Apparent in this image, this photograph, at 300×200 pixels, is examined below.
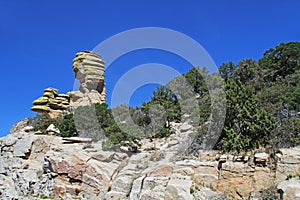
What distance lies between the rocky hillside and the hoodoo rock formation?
1146 centimetres

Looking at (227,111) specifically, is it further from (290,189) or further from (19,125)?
(19,125)

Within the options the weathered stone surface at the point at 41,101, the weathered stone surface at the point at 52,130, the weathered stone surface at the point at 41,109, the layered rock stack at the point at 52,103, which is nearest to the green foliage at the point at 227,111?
the weathered stone surface at the point at 52,130

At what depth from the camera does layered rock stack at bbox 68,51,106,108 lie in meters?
27.8

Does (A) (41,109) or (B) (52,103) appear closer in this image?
(A) (41,109)

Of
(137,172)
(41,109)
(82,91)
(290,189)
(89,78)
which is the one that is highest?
(89,78)

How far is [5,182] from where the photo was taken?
13328mm

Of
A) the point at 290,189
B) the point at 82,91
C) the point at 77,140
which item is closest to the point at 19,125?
the point at 82,91

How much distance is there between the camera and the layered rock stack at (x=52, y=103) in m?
26.9

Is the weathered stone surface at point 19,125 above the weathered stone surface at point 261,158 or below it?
above

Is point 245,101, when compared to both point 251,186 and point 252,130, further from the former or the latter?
point 251,186

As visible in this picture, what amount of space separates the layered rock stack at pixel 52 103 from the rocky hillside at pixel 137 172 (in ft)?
35.7

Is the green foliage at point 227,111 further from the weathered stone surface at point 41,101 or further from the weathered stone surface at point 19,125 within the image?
the weathered stone surface at point 41,101

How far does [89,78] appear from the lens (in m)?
28.0

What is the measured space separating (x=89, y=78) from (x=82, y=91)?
61.7 inches
